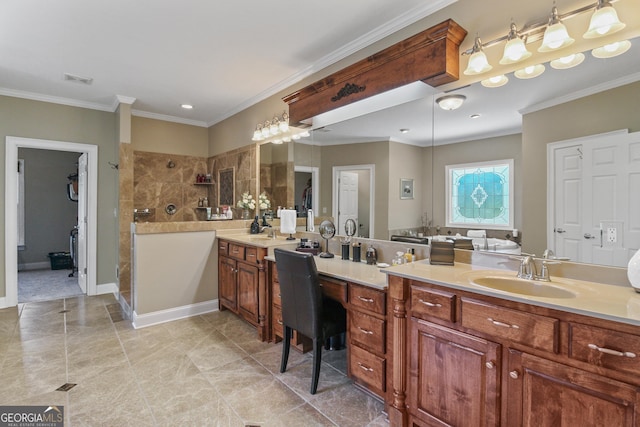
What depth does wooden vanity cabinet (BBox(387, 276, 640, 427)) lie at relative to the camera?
115 centimetres

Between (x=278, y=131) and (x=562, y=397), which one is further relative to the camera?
(x=278, y=131)

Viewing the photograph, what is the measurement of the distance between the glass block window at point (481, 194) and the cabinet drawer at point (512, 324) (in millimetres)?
730

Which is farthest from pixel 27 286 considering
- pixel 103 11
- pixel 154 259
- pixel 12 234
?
pixel 103 11

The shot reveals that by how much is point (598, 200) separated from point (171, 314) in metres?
3.81

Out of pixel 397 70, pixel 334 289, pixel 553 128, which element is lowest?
pixel 334 289

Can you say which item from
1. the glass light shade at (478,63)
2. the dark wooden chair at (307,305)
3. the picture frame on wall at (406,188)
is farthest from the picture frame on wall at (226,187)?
the glass light shade at (478,63)

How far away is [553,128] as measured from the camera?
176cm

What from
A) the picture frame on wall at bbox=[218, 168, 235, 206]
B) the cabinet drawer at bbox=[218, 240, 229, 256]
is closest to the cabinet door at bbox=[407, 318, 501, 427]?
the cabinet drawer at bbox=[218, 240, 229, 256]

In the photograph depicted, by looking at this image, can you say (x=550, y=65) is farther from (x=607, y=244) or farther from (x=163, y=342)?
(x=163, y=342)

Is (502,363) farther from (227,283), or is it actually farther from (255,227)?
(255,227)

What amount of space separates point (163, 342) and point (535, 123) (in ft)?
11.2

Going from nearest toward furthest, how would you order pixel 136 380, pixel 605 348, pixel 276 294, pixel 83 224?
pixel 605 348
pixel 136 380
pixel 276 294
pixel 83 224

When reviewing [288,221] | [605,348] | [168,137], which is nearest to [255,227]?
[288,221]

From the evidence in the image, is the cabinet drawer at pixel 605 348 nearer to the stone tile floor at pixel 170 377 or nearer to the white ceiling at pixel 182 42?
the stone tile floor at pixel 170 377
